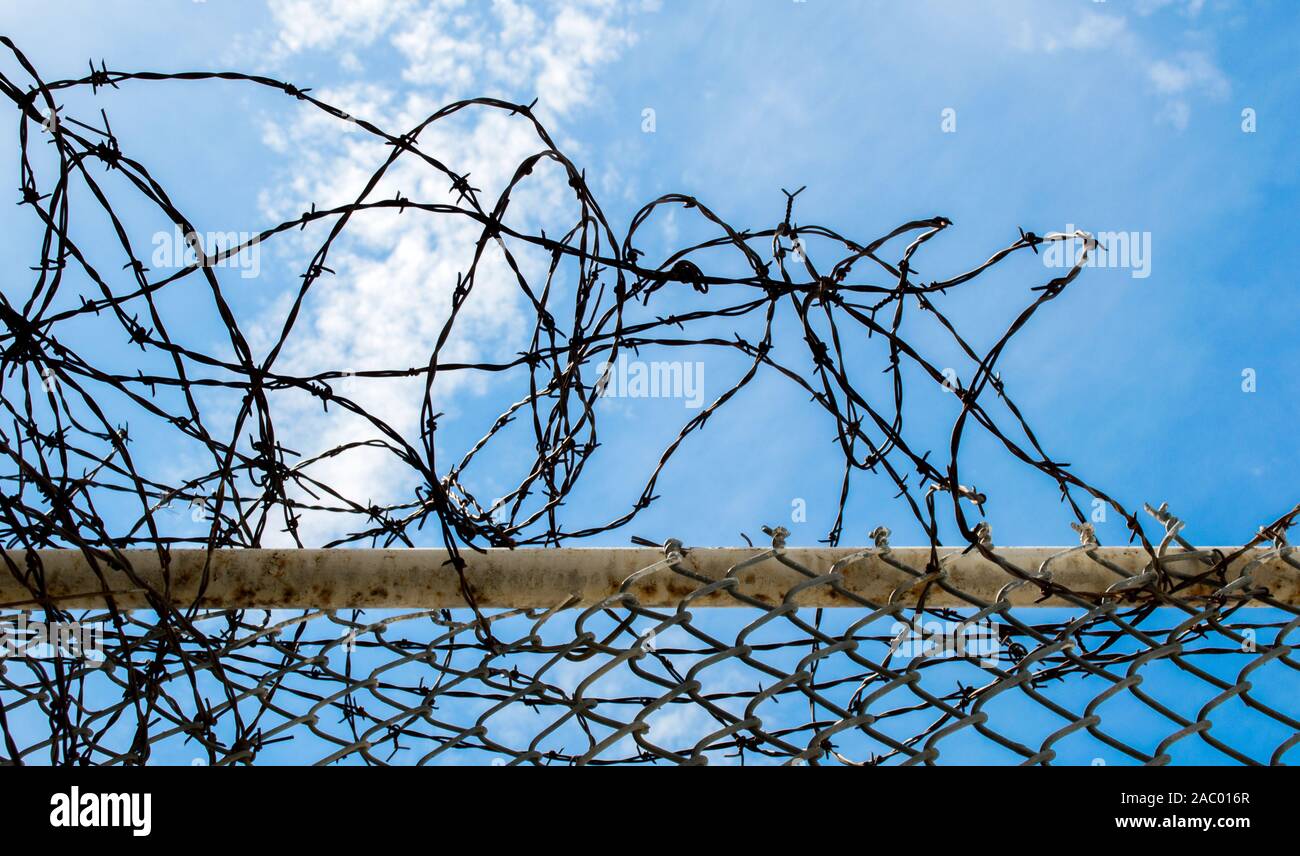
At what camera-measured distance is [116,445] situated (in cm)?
158

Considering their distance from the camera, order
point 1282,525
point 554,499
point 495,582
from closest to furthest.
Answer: point 495,582
point 1282,525
point 554,499

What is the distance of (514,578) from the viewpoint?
61.2 inches

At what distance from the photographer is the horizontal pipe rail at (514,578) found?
1.56 m

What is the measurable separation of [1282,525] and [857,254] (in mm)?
820

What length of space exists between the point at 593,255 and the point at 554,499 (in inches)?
Result: 18.0

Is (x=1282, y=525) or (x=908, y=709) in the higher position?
(x=1282, y=525)

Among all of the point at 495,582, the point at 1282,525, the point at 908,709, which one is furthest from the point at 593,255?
the point at 1282,525

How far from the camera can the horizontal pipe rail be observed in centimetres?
156
